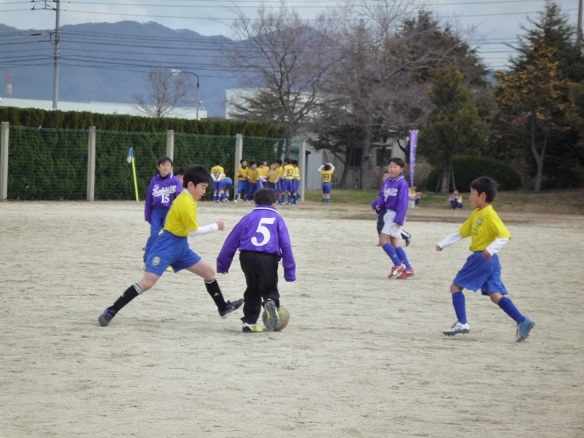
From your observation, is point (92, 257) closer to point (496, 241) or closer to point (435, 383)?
point (496, 241)

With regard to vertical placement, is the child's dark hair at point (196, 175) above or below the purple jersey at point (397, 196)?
above

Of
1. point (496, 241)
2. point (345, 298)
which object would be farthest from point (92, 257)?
point (496, 241)

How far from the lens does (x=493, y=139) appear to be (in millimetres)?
52906

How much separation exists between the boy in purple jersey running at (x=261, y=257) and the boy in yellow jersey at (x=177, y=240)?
1.04 feet

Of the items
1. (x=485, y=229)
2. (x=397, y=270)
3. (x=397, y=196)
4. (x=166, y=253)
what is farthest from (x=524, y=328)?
(x=397, y=196)

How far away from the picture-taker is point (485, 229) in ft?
34.3

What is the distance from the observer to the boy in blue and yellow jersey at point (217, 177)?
40.6 meters

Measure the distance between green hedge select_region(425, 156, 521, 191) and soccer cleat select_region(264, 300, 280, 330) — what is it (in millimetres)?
39915

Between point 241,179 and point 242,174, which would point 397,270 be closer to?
point 242,174

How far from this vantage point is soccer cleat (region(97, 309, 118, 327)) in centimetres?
1058

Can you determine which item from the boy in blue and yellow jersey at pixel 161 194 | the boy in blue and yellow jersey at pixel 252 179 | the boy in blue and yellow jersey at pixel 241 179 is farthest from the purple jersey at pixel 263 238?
the boy in blue and yellow jersey at pixel 241 179

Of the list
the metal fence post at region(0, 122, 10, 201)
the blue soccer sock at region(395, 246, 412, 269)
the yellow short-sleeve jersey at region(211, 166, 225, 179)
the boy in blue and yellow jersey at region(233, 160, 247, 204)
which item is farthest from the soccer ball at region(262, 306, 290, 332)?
the yellow short-sleeve jersey at region(211, 166, 225, 179)

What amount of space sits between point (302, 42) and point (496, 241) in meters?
49.6

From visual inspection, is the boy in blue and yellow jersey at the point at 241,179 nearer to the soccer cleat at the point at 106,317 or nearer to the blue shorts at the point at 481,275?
the soccer cleat at the point at 106,317
